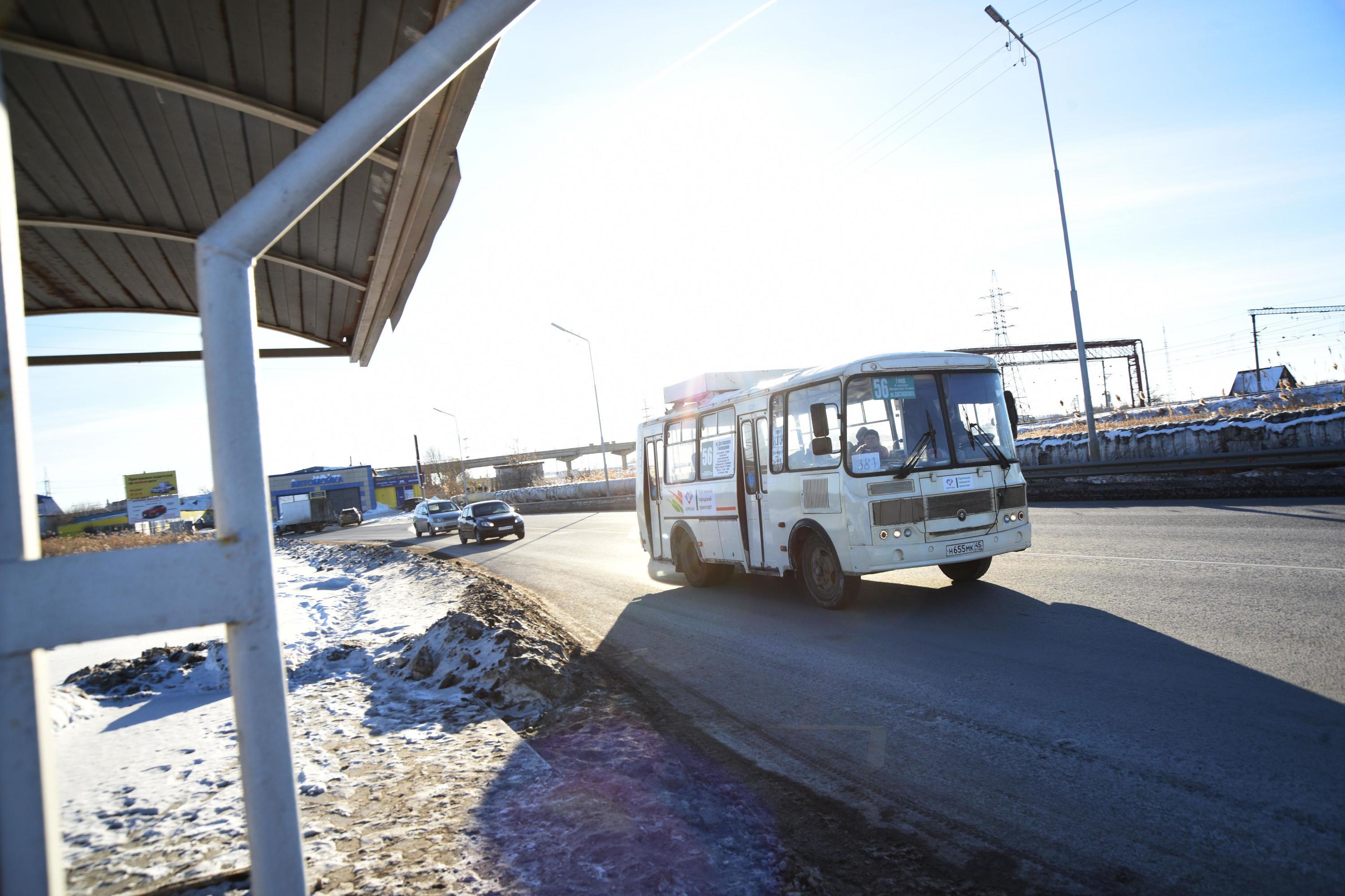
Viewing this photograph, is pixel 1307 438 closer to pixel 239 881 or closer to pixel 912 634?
pixel 912 634

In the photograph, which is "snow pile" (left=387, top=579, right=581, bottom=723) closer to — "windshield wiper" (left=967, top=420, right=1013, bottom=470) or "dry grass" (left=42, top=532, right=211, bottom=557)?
"dry grass" (left=42, top=532, right=211, bottom=557)

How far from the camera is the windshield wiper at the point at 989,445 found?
8.35 metres

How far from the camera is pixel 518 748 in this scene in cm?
474

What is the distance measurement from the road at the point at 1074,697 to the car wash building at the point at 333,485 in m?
66.4

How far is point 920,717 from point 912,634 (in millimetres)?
2209

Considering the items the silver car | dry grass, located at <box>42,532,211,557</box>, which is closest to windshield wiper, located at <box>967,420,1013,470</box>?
dry grass, located at <box>42,532,211,557</box>

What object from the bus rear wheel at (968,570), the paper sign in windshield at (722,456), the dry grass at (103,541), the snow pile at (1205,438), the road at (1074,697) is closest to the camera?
the road at (1074,697)

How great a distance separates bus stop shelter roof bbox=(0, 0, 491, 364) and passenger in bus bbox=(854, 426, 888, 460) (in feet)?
16.8

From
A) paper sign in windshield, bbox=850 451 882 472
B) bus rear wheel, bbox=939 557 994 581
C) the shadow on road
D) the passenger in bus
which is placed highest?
the passenger in bus

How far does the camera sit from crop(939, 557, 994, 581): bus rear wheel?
9062 mm

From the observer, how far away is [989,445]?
841 centimetres

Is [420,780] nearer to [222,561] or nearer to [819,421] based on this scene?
[222,561]

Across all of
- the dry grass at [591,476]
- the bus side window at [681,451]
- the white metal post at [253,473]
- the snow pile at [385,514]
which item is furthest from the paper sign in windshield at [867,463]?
the snow pile at [385,514]

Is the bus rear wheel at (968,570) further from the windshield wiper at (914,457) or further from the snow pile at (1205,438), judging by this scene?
the snow pile at (1205,438)
